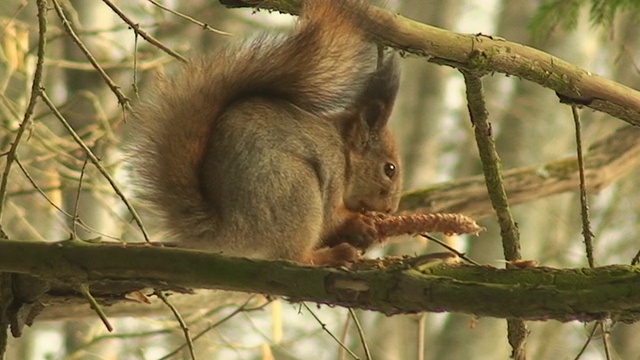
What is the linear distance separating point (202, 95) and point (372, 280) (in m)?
0.63

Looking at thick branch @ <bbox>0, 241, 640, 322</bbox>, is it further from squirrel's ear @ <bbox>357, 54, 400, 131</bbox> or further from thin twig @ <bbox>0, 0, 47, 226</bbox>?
squirrel's ear @ <bbox>357, 54, 400, 131</bbox>

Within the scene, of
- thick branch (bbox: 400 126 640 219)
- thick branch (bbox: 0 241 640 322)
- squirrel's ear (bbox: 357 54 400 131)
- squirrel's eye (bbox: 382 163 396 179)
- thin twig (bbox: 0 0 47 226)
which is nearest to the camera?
thick branch (bbox: 0 241 640 322)

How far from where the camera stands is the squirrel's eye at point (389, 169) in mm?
1779

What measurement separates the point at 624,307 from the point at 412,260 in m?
0.20

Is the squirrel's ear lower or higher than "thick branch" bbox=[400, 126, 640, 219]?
lower

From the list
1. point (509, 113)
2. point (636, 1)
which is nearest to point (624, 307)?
point (636, 1)

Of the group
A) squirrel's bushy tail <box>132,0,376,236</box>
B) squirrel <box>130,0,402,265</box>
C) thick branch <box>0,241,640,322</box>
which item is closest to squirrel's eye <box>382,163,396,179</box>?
squirrel <box>130,0,402,265</box>

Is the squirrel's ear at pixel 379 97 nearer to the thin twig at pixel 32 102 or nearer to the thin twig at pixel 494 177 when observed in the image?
the thin twig at pixel 494 177

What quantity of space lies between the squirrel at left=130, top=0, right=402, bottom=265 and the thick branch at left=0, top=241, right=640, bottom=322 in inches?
14.3

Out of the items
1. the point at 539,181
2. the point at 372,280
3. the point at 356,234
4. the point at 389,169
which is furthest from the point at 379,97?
the point at 372,280

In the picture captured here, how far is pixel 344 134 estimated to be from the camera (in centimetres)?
175

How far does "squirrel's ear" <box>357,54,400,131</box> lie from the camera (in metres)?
1.67

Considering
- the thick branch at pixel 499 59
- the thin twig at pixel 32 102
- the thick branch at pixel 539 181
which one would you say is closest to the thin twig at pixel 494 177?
the thick branch at pixel 499 59

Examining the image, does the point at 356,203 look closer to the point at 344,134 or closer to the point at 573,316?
the point at 344,134
